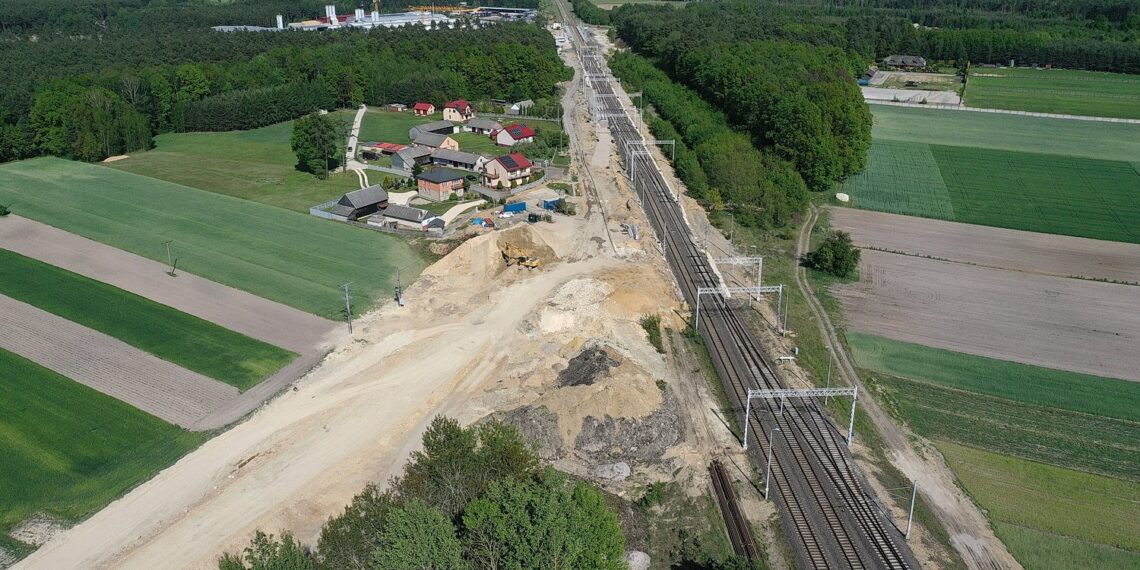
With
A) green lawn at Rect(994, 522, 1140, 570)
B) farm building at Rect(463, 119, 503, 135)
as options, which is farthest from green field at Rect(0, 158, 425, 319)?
green lawn at Rect(994, 522, 1140, 570)

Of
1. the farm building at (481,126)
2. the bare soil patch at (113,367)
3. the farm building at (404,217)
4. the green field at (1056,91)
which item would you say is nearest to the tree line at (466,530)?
the bare soil patch at (113,367)

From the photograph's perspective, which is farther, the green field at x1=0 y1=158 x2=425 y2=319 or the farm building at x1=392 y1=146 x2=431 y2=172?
the farm building at x1=392 y1=146 x2=431 y2=172

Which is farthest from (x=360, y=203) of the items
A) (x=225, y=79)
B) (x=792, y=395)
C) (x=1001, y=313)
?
(x=225, y=79)

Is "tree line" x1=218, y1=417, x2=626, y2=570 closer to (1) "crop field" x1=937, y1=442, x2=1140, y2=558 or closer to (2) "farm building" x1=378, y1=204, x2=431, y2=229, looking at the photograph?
(1) "crop field" x1=937, y1=442, x2=1140, y2=558

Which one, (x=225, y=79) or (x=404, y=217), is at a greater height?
(x=225, y=79)

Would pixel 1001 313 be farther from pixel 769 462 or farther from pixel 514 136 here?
pixel 514 136

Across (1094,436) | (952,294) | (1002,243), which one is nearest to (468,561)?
(1094,436)

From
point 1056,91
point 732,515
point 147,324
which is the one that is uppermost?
point 1056,91
